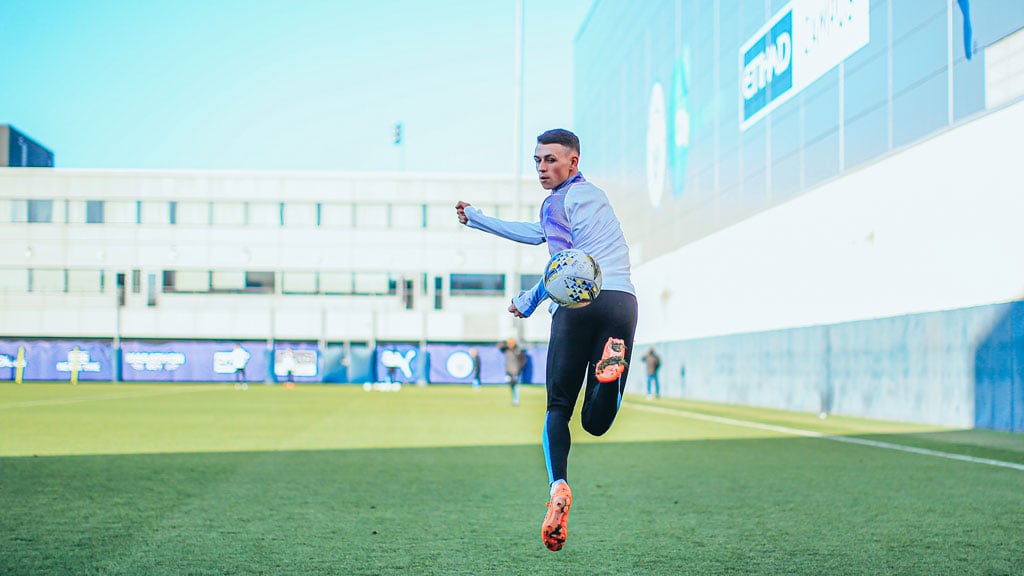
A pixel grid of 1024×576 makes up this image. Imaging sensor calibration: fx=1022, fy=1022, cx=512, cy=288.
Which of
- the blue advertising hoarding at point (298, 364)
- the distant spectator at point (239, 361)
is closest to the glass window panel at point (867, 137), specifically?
the distant spectator at point (239, 361)

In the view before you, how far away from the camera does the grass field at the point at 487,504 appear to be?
573cm

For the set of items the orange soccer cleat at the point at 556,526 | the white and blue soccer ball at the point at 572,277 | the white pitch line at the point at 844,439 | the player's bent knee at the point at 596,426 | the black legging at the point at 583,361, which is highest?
the white and blue soccer ball at the point at 572,277

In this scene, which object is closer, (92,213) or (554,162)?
(554,162)

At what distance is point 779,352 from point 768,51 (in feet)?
27.8

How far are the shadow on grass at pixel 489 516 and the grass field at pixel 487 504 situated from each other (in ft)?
0.08

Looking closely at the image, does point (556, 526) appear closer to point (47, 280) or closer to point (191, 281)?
point (191, 281)

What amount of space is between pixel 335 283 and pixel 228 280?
6.09 m

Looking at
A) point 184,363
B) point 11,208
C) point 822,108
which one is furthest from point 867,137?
point 11,208

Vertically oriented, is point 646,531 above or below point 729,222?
below

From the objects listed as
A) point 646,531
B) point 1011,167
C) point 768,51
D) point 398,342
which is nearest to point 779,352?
point 768,51

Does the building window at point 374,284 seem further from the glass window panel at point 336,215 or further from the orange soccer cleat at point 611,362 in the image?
the orange soccer cleat at point 611,362

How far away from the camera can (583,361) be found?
5402 mm

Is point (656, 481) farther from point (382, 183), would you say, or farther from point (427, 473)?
point (382, 183)

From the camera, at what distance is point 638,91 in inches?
1783
